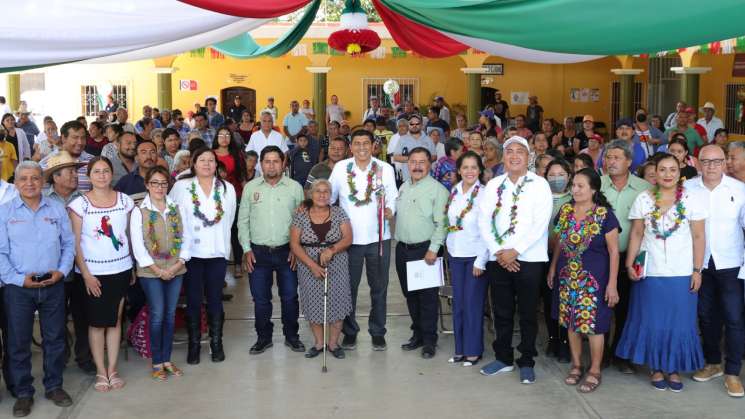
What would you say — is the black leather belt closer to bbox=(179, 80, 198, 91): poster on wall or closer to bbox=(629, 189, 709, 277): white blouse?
bbox=(629, 189, 709, 277): white blouse

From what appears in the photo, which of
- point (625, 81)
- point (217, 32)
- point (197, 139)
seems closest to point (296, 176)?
point (197, 139)

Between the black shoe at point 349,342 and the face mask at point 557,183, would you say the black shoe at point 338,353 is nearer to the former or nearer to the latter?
the black shoe at point 349,342

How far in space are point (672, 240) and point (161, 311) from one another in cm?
344

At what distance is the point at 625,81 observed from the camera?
2111cm

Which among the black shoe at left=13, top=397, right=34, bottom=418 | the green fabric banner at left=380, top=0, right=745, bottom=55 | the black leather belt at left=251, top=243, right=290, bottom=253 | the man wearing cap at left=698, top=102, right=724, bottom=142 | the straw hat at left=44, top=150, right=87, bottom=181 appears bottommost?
the black shoe at left=13, top=397, right=34, bottom=418

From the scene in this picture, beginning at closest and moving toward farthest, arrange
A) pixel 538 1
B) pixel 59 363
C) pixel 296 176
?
pixel 538 1
pixel 59 363
pixel 296 176

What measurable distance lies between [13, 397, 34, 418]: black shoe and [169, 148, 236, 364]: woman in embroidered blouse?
4.09 feet

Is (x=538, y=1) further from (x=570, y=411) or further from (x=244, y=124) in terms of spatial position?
(x=244, y=124)

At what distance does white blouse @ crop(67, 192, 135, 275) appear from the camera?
564 cm

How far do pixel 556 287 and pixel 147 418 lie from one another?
2.81 metres

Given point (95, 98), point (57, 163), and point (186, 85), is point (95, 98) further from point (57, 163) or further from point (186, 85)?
point (57, 163)

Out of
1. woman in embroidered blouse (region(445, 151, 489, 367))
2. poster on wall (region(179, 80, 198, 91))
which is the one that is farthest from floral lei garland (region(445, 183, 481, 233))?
poster on wall (region(179, 80, 198, 91))

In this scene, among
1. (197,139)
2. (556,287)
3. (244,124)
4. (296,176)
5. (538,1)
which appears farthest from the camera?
(244,124)

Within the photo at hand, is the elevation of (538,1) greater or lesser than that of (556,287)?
greater
